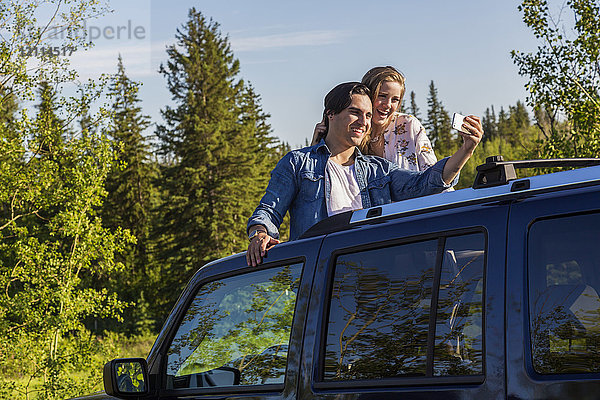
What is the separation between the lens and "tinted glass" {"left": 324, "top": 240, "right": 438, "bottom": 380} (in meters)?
2.49

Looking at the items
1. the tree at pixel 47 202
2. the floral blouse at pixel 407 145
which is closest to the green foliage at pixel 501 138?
the tree at pixel 47 202

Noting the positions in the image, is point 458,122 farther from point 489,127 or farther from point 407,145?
point 489,127

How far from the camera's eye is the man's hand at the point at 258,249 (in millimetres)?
3197

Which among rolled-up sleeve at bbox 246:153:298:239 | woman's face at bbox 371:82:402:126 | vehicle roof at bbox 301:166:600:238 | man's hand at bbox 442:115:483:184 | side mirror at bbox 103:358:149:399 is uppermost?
woman's face at bbox 371:82:402:126

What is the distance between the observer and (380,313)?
8.67 feet

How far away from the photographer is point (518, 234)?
2.21m

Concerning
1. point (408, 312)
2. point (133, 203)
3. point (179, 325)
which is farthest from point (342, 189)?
point (133, 203)

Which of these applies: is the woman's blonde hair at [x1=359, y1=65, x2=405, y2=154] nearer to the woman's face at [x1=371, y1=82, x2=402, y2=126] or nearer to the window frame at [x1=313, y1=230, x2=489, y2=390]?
the woman's face at [x1=371, y1=82, x2=402, y2=126]

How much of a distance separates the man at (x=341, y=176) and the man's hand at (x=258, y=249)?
0.40m

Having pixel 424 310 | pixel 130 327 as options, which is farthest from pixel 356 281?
pixel 130 327

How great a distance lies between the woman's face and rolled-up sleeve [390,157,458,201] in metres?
0.62

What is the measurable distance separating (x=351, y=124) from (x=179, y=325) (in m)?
1.61

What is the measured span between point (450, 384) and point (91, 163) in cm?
1999

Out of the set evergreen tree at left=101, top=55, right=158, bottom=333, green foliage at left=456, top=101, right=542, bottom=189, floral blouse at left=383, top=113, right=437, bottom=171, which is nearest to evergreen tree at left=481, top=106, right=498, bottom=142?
green foliage at left=456, top=101, right=542, bottom=189
